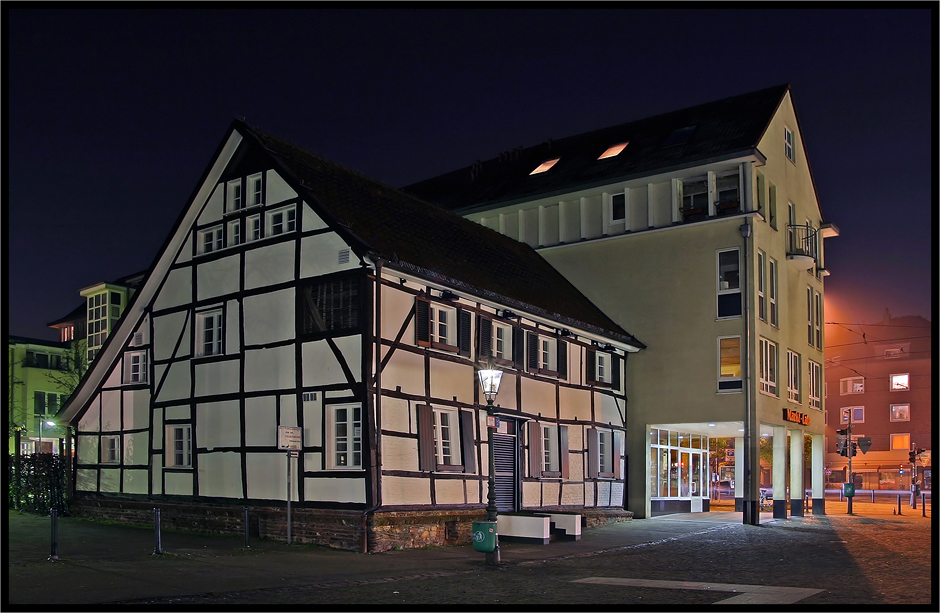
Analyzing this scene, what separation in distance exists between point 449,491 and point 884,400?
2412 inches

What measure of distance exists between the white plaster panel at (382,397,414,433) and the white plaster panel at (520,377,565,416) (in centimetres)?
504

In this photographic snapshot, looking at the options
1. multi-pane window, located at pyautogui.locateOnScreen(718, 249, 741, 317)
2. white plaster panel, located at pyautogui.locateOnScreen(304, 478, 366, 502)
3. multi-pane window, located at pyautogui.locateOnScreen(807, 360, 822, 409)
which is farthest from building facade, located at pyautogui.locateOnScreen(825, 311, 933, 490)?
white plaster panel, located at pyautogui.locateOnScreen(304, 478, 366, 502)

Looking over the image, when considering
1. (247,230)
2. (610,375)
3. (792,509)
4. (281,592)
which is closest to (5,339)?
(281,592)

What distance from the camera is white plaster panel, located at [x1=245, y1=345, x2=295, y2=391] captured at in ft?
72.6

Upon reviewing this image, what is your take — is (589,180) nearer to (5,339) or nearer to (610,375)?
(610,375)

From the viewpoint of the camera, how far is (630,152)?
1319 inches

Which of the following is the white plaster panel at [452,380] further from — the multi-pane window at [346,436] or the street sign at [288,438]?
the street sign at [288,438]

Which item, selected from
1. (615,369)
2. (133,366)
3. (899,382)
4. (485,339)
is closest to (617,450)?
(615,369)

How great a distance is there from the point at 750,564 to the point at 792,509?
16403 mm

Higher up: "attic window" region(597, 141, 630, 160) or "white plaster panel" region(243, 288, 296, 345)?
"attic window" region(597, 141, 630, 160)

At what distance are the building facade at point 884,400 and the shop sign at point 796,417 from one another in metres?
39.3

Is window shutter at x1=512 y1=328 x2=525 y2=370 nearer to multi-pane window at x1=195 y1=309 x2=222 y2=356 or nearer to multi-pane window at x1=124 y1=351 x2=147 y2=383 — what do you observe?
multi-pane window at x1=195 y1=309 x2=222 y2=356

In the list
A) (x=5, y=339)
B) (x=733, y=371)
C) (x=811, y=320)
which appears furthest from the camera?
(x=811, y=320)

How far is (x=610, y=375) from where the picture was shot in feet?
100.0
